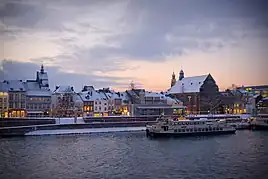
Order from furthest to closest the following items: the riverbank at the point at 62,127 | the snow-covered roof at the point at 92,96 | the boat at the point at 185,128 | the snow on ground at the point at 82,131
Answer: the snow-covered roof at the point at 92,96
the snow on ground at the point at 82,131
the boat at the point at 185,128
the riverbank at the point at 62,127

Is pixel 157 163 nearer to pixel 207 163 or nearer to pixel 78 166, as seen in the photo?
pixel 207 163

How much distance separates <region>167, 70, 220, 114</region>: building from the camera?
42.4 metres

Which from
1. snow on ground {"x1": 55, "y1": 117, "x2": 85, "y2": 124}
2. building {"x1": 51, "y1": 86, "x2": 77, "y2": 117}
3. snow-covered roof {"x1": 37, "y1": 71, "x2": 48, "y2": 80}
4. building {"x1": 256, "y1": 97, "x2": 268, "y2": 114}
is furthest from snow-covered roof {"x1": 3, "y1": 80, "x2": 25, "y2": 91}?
building {"x1": 256, "y1": 97, "x2": 268, "y2": 114}

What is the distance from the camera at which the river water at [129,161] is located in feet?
38.3

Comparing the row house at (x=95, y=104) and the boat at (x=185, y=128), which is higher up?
the row house at (x=95, y=104)

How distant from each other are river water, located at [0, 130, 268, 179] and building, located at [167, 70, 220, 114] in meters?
23.9

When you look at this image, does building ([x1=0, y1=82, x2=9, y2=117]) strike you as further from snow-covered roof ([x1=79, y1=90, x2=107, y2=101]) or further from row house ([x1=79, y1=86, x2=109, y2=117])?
snow-covered roof ([x1=79, y1=90, x2=107, y2=101])

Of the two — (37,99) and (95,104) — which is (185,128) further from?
(37,99)

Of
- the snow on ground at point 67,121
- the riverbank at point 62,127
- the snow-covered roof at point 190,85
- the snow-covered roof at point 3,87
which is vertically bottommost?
the riverbank at point 62,127

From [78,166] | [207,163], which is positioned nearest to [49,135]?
[78,166]

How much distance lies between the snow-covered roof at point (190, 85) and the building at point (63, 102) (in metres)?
14.1

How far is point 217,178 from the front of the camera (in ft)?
36.4

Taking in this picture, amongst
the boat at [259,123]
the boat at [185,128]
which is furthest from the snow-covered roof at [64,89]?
the boat at [259,123]

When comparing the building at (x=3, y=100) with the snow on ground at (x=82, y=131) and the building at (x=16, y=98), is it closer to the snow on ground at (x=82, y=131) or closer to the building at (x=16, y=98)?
the building at (x=16, y=98)
